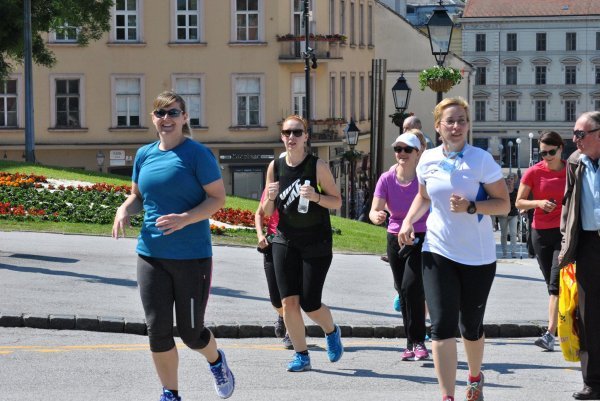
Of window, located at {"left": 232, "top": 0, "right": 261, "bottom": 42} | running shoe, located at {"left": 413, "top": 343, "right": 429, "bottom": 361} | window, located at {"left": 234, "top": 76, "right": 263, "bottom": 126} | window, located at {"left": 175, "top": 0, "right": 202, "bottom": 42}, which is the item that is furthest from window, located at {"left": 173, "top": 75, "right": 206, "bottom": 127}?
running shoe, located at {"left": 413, "top": 343, "right": 429, "bottom": 361}

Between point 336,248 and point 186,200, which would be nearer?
point 186,200

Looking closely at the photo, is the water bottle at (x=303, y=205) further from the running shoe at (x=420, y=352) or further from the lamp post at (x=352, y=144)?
the lamp post at (x=352, y=144)

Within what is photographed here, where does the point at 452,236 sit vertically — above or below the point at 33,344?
above

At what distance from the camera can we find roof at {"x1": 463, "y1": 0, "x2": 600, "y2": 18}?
127 metres

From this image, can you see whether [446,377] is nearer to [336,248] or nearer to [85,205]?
[336,248]

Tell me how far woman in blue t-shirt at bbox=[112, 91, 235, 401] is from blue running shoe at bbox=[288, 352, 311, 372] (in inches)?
72.9

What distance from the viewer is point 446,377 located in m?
8.22

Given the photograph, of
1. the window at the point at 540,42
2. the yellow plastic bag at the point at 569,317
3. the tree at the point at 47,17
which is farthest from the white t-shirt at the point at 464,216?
the window at the point at 540,42

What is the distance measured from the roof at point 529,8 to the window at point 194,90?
2852 inches

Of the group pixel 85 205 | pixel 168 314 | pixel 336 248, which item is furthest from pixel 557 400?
pixel 85 205

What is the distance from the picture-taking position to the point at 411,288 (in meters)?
10.7

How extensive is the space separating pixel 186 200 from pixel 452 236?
5.07 ft

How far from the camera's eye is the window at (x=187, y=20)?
5775 centimetres

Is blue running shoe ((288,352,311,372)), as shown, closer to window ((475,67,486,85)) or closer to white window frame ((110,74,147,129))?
white window frame ((110,74,147,129))
